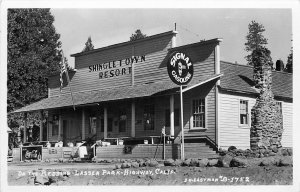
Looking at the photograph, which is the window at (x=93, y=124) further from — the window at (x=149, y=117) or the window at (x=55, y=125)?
the window at (x=149, y=117)

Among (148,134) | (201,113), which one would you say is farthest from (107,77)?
(201,113)

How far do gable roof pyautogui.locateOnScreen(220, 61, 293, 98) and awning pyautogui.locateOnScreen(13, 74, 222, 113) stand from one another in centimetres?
98

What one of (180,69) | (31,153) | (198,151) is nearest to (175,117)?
(198,151)

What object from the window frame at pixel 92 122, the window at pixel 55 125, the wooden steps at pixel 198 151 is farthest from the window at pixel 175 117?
the window at pixel 55 125

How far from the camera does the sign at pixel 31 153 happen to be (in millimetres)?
24234

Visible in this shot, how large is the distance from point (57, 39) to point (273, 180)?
24911 mm

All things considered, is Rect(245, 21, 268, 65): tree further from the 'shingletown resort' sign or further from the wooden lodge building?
A: the 'shingletown resort' sign

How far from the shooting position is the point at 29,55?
104 ft

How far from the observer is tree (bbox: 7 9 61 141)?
3020 cm

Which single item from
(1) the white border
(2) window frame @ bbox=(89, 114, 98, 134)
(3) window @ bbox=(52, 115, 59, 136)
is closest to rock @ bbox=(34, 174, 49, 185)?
(1) the white border

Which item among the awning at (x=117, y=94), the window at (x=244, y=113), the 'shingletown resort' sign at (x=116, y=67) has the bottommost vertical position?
the window at (x=244, y=113)

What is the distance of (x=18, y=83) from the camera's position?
31.5 m

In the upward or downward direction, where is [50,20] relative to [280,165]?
upward
